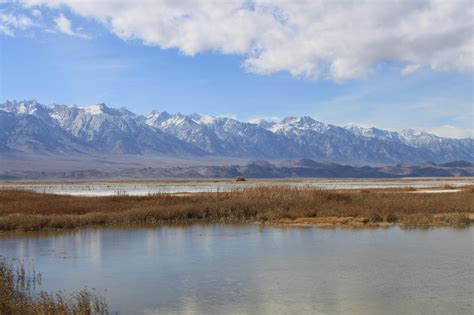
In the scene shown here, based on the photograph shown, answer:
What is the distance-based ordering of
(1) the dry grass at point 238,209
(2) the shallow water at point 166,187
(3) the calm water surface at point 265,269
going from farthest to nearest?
(2) the shallow water at point 166,187, (1) the dry grass at point 238,209, (3) the calm water surface at point 265,269

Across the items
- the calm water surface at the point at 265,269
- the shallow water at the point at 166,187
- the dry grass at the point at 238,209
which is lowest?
the calm water surface at the point at 265,269

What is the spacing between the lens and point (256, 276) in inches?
811

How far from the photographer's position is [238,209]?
43000mm

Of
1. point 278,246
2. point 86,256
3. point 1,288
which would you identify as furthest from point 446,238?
point 1,288

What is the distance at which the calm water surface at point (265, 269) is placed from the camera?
16969mm

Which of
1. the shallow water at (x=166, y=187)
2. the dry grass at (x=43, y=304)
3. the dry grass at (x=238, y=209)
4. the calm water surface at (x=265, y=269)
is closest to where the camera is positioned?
the dry grass at (x=43, y=304)

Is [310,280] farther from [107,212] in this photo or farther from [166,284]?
[107,212]

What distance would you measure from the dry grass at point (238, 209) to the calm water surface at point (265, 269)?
390cm

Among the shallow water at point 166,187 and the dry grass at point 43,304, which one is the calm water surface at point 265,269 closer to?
the dry grass at point 43,304

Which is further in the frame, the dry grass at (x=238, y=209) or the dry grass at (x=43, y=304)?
the dry grass at (x=238, y=209)

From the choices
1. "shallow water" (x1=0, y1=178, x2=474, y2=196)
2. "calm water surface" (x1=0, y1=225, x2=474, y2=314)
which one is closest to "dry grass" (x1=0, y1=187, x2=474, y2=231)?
"calm water surface" (x1=0, y1=225, x2=474, y2=314)

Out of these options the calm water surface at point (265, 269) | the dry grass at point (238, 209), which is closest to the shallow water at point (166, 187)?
the dry grass at point (238, 209)

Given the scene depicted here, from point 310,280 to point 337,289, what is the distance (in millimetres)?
1504

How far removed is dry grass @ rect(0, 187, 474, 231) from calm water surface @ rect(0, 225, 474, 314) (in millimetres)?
3897
